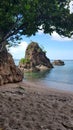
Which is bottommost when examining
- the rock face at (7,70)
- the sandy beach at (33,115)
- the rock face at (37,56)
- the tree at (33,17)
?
the sandy beach at (33,115)

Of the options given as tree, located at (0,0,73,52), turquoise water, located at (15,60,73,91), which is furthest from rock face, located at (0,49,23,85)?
tree, located at (0,0,73,52)

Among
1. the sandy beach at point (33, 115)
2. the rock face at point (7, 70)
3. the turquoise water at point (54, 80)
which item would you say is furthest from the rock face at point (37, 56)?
the sandy beach at point (33, 115)

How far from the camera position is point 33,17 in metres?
16.9

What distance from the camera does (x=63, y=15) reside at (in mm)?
18266

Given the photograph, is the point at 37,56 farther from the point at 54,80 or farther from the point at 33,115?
the point at 33,115

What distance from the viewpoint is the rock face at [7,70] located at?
47.5 meters

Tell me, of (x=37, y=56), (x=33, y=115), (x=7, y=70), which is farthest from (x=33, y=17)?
(x=37, y=56)

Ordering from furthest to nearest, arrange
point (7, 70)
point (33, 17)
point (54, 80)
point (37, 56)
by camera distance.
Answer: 1. point (37, 56)
2. point (54, 80)
3. point (7, 70)
4. point (33, 17)

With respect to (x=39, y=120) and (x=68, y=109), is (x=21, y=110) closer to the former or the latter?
(x=39, y=120)

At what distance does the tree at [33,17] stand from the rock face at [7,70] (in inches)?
1100

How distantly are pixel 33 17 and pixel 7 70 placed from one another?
108 ft

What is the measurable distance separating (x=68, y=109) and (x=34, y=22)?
6.78 meters

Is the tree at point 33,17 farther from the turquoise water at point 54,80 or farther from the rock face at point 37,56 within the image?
the rock face at point 37,56

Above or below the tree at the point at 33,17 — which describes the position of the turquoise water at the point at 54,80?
below
